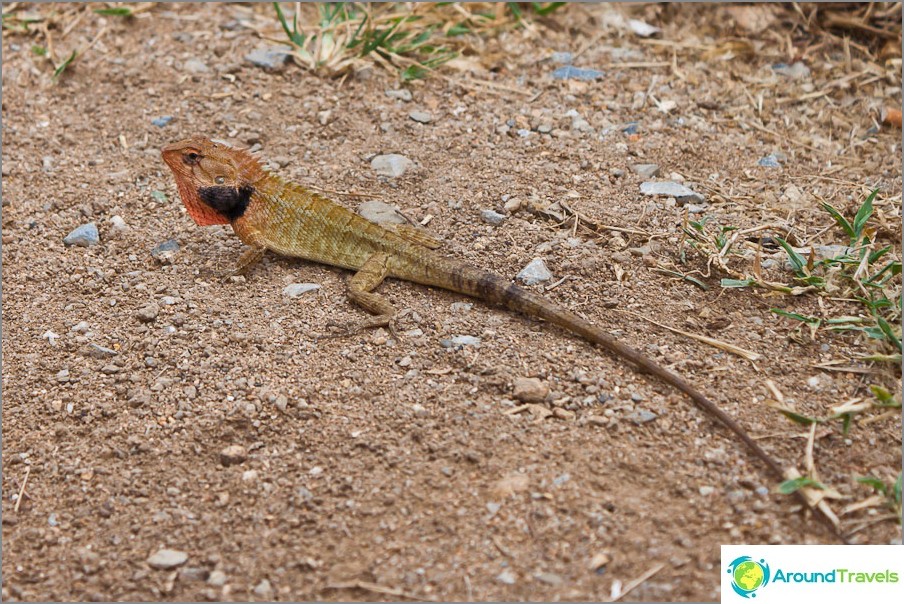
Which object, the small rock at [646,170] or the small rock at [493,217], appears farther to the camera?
the small rock at [646,170]

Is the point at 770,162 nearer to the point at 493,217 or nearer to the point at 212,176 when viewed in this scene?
the point at 493,217

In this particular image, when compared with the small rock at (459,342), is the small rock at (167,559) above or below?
below

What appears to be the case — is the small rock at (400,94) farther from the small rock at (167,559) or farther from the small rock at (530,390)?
the small rock at (167,559)

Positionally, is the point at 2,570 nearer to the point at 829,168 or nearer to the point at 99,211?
the point at 99,211

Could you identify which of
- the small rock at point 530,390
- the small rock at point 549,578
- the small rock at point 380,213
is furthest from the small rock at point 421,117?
the small rock at point 549,578

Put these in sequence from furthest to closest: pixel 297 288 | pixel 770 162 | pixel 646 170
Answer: pixel 770 162 → pixel 646 170 → pixel 297 288

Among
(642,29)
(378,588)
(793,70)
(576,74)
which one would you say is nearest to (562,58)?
(576,74)

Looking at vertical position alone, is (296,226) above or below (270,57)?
below

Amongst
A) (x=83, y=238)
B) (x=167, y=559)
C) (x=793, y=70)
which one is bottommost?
(x=167, y=559)

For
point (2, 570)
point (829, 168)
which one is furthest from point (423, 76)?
point (2, 570)
